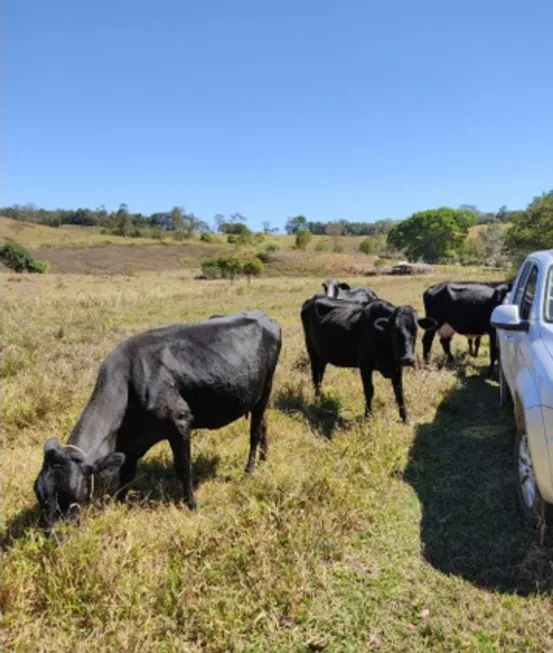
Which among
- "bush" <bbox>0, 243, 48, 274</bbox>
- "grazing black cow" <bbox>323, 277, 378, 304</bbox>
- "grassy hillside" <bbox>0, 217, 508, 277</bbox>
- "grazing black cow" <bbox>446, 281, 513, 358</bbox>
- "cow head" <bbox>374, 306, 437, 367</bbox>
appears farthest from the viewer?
"grassy hillside" <bbox>0, 217, 508, 277</bbox>

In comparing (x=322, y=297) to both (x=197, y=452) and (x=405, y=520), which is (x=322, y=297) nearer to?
(x=197, y=452)

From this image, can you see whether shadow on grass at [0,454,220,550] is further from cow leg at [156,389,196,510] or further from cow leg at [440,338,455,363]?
cow leg at [440,338,455,363]

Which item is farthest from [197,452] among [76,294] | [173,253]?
[173,253]

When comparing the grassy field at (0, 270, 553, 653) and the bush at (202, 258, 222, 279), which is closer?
the grassy field at (0, 270, 553, 653)

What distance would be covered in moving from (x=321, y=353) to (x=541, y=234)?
27682 millimetres

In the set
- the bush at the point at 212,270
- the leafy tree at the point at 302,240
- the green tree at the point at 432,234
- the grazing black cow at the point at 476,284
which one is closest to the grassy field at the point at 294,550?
the grazing black cow at the point at 476,284

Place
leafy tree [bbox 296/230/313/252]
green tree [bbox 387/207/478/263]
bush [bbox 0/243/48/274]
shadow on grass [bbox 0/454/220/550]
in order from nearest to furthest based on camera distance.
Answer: shadow on grass [bbox 0/454/220/550], bush [bbox 0/243/48/274], leafy tree [bbox 296/230/313/252], green tree [bbox 387/207/478/263]

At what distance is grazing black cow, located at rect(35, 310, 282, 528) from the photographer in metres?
3.49

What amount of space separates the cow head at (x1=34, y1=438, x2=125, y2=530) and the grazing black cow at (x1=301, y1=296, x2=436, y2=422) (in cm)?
364

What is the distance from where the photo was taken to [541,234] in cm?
3034

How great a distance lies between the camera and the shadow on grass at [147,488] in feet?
12.8

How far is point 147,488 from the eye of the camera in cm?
488

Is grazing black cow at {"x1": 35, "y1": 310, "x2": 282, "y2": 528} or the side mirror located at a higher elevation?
the side mirror

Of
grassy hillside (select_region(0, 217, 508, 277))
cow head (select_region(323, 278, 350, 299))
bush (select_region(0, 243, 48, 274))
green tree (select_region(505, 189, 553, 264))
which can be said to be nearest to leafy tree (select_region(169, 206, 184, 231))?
grassy hillside (select_region(0, 217, 508, 277))
